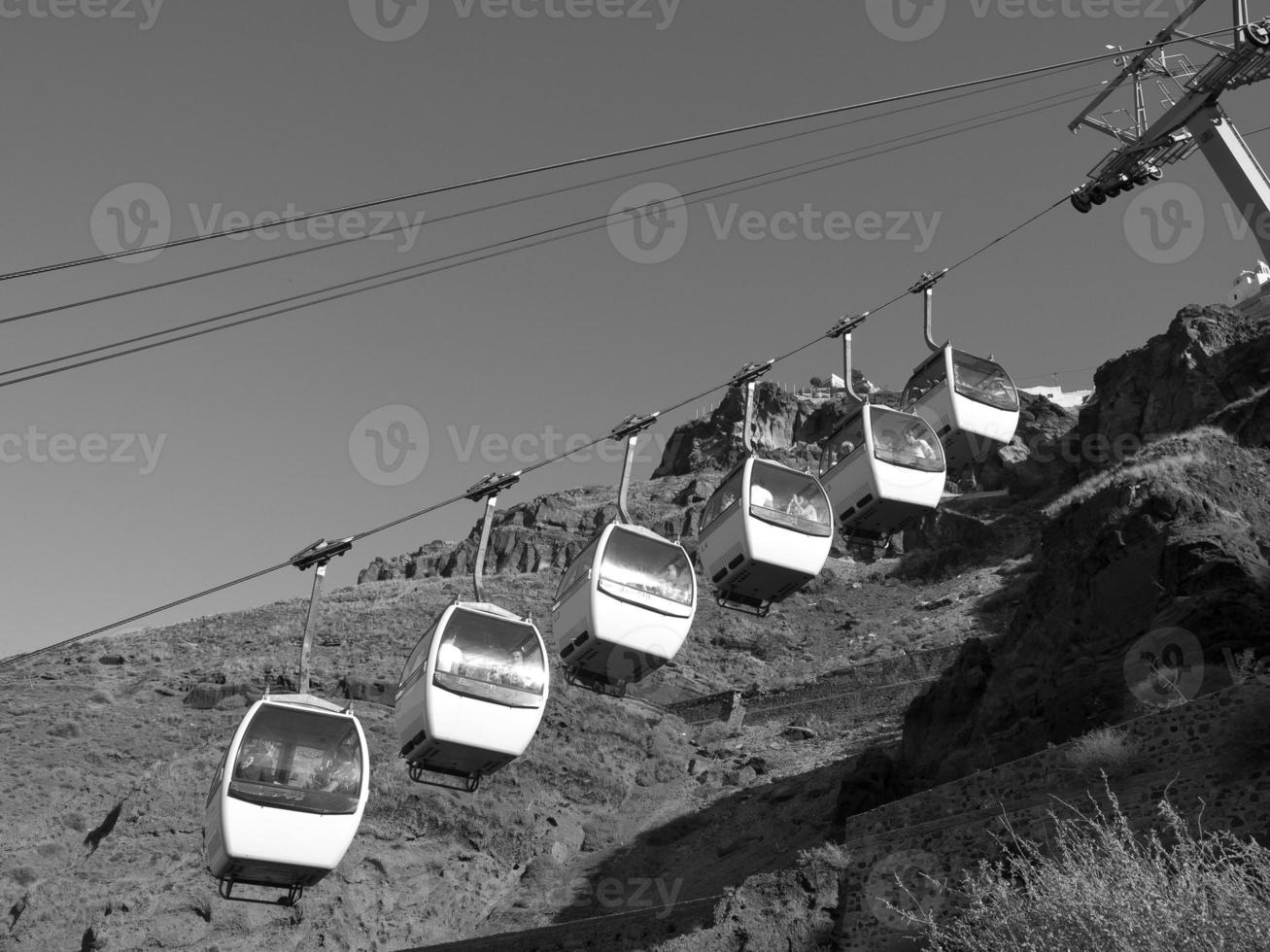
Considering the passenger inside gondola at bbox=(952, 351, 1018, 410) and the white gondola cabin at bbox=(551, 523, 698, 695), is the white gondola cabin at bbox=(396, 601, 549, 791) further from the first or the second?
the passenger inside gondola at bbox=(952, 351, 1018, 410)

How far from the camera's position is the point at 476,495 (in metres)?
13.2

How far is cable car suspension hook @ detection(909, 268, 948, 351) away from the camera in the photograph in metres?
14.4

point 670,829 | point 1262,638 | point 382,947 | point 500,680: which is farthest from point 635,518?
point 500,680

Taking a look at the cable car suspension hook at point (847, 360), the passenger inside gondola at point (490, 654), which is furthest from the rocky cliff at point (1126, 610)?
the passenger inside gondola at point (490, 654)

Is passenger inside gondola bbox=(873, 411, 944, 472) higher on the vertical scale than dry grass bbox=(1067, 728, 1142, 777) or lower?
higher

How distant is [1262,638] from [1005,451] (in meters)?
69.6

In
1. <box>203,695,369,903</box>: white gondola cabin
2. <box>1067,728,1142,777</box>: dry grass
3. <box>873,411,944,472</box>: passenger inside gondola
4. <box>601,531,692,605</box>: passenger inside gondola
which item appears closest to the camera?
<box>203,695,369,903</box>: white gondola cabin

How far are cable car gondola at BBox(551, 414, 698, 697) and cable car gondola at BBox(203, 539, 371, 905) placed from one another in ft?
7.66

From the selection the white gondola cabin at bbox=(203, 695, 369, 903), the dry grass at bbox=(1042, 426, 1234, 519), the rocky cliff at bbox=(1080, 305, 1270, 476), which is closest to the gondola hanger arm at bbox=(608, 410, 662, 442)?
the white gondola cabin at bbox=(203, 695, 369, 903)

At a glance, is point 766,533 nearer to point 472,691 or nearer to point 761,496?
point 761,496

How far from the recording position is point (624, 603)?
12312mm

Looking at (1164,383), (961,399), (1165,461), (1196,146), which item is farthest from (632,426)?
(1164,383)

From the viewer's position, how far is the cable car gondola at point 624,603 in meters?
12.3

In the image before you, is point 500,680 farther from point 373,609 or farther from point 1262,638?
point 373,609
